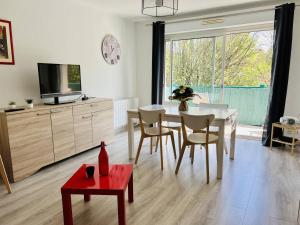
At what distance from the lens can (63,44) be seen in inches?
140

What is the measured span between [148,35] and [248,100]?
278cm

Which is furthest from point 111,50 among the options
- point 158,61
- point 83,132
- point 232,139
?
point 232,139

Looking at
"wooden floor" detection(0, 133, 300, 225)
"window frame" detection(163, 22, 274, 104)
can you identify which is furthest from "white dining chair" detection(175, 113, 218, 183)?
"window frame" detection(163, 22, 274, 104)

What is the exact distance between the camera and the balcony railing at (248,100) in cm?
494

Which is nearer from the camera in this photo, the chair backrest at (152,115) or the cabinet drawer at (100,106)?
the chair backrest at (152,115)

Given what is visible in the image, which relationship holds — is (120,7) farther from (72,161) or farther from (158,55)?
(72,161)

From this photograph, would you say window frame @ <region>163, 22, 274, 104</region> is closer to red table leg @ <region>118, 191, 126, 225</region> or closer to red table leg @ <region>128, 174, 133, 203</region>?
red table leg @ <region>128, 174, 133, 203</region>

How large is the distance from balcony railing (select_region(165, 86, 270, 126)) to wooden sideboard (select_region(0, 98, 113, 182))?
2.22m

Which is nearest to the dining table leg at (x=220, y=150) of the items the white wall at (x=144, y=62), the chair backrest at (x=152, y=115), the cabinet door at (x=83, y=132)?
the chair backrest at (x=152, y=115)

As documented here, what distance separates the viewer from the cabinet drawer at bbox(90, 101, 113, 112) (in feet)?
11.7

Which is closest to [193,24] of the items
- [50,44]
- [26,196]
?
[50,44]

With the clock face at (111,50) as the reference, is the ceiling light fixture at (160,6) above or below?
above

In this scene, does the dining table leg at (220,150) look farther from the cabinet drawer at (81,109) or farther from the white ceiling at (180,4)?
the white ceiling at (180,4)

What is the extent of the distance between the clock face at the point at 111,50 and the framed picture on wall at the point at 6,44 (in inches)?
68.3
